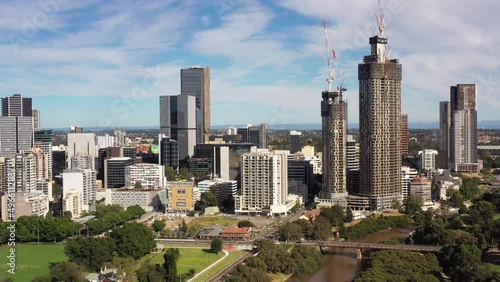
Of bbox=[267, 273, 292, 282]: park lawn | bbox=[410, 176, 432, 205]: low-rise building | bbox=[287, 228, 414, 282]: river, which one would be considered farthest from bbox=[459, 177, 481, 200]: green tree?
bbox=[267, 273, 292, 282]: park lawn

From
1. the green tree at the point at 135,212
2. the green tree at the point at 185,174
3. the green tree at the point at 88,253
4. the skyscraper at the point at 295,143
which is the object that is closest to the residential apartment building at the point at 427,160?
the skyscraper at the point at 295,143

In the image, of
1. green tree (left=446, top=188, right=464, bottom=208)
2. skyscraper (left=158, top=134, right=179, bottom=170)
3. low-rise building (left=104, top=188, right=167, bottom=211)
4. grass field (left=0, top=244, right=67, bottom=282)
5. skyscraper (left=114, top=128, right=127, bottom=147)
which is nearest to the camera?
grass field (left=0, top=244, right=67, bottom=282)

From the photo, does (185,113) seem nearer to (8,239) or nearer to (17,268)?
(8,239)

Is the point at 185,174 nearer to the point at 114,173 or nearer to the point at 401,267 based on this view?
the point at 114,173

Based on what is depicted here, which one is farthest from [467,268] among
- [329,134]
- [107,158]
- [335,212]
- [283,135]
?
[283,135]

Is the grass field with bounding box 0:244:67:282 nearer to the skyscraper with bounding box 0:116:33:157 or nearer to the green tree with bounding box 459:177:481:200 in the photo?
the skyscraper with bounding box 0:116:33:157

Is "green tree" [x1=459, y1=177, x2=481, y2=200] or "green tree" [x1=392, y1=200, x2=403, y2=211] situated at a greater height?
"green tree" [x1=459, y1=177, x2=481, y2=200]

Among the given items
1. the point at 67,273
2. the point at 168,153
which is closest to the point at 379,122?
the point at 168,153
